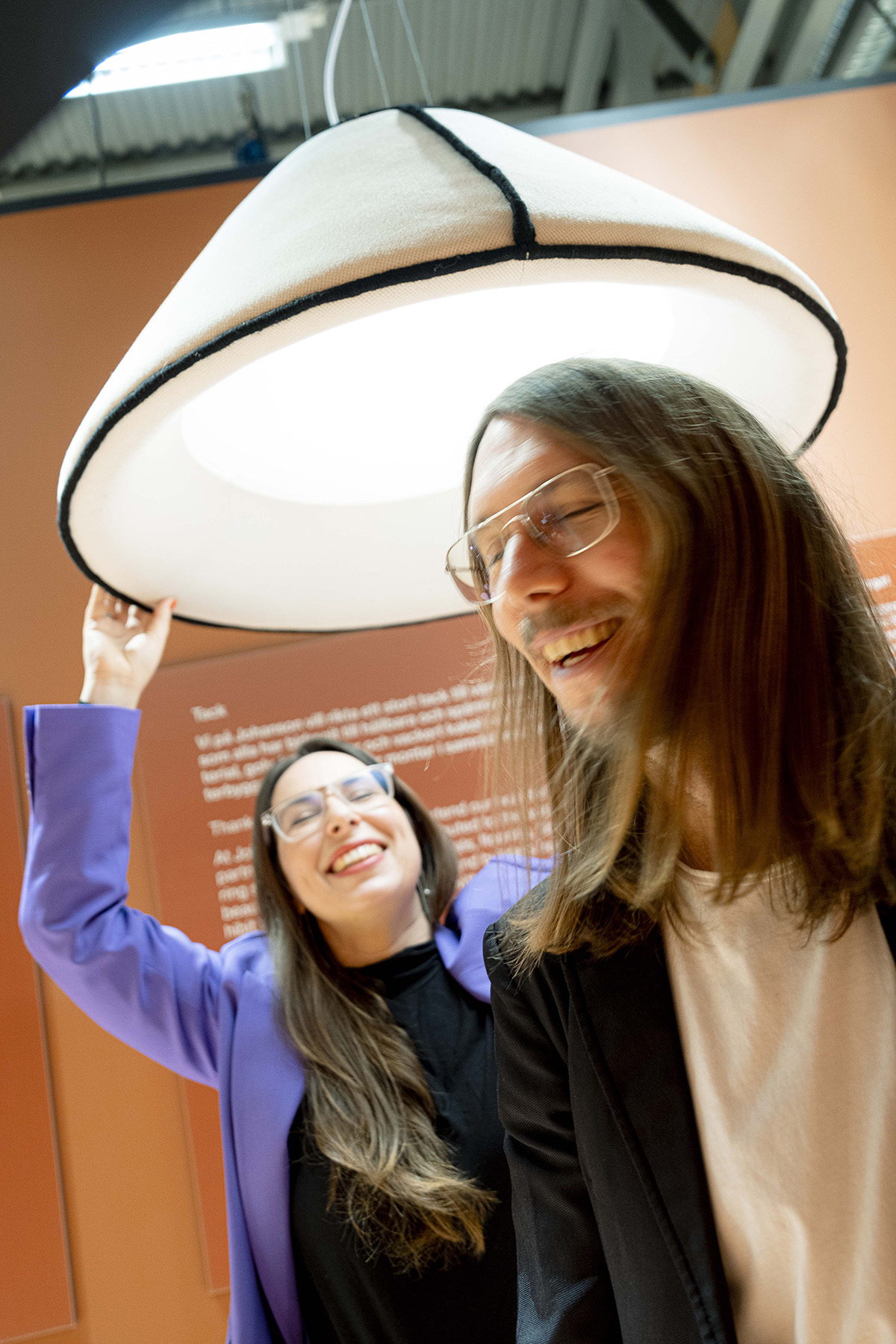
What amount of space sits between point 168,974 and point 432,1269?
0.59m

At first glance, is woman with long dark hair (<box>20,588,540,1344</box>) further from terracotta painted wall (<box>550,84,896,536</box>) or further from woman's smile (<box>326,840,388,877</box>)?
terracotta painted wall (<box>550,84,896,536</box>)

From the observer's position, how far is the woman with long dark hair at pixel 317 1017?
1.35m

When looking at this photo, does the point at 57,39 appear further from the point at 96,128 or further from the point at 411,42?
the point at 96,128

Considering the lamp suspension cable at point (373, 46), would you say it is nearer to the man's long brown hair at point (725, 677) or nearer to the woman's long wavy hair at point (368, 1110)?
the man's long brown hair at point (725, 677)

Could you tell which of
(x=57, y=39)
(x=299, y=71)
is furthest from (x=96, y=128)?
(x=57, y=39)

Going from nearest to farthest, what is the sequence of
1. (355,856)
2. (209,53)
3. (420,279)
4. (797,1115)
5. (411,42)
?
1. (420,279)
2. (797,1115)
3. (355,856)
4. (209,53)
5. (411,42)

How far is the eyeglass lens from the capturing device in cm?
173

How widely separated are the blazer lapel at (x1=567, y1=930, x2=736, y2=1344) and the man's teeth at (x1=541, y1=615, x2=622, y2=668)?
0.88 ft

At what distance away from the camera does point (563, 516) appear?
0.78 m

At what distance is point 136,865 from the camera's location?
6.95 ft

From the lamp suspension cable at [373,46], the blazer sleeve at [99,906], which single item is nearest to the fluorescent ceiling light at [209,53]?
the lamp suspension cable at [373,46]

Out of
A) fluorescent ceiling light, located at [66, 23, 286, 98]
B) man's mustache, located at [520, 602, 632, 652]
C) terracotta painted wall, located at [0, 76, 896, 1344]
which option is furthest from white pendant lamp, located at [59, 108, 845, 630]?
fluorescent ceiling light, located at [66, 23, 286, 98]

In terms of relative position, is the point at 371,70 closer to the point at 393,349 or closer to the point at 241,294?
the point at 393,349

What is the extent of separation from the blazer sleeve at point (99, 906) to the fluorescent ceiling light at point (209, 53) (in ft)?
5.51
